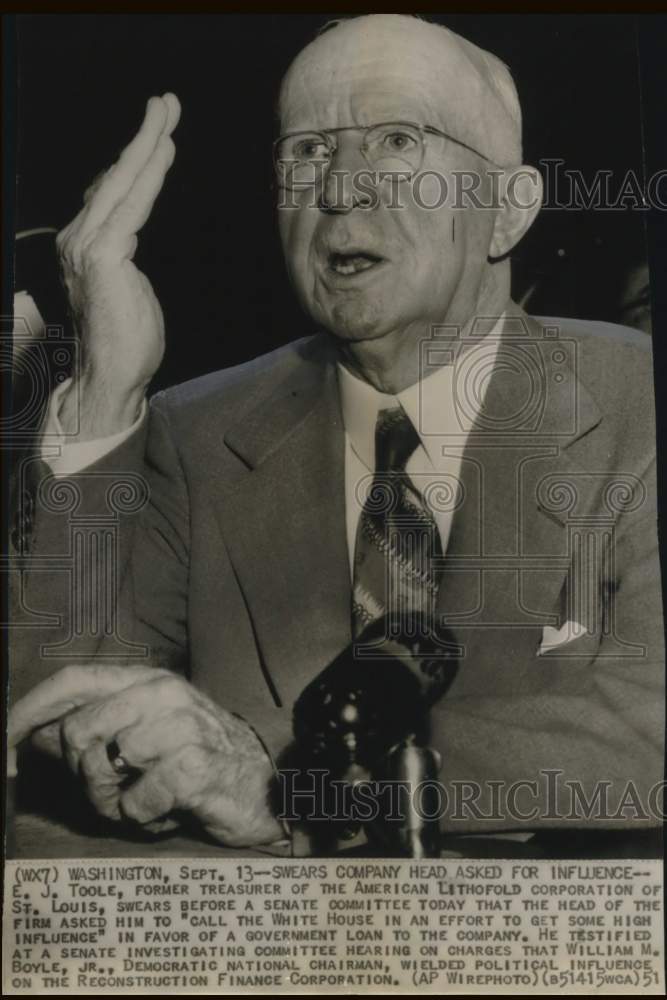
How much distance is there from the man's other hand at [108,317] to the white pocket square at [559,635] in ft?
4.59

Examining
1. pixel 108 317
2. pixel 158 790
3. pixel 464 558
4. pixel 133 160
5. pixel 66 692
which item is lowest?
pixel 158 790

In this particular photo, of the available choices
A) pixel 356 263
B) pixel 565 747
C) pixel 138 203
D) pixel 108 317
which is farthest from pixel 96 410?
pixel 565 747

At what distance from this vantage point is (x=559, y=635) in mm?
4180

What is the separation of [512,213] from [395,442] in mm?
785

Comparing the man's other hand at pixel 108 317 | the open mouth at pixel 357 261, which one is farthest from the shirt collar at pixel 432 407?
the man's other hand at pixel 108 317

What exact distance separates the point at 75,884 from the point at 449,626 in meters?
1.33

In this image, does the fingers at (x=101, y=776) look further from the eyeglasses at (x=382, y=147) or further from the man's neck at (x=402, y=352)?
the eyeglasses at (x=382, y=147)

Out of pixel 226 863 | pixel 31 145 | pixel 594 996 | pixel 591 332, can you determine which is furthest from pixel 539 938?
pixel 31 145

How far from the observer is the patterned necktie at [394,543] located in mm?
4207

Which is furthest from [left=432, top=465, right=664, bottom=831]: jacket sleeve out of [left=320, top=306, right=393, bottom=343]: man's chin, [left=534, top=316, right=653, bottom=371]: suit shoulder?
[left=320, top=306, right=393, bottom=343]: man's chin

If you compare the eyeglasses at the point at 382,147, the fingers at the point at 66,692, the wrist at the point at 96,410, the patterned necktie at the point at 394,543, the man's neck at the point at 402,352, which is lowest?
the fingers at the point at 66,692

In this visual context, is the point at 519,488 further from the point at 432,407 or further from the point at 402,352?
the point at 402,352

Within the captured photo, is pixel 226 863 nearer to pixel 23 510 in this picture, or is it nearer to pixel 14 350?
pixel 23 510

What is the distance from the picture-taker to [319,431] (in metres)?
4.34
